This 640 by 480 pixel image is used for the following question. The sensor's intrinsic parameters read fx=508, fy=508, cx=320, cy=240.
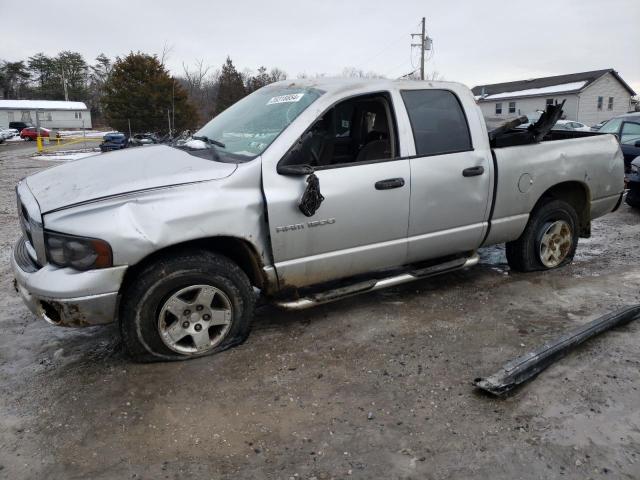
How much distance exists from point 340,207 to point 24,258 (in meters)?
2.17

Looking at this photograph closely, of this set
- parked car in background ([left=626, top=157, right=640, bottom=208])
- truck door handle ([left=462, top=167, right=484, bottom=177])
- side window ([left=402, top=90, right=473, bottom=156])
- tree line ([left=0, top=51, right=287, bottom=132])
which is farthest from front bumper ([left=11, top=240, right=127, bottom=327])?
tree line ([left=0, top=51, right=287, bottom=132])

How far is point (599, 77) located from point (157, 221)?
4937cm

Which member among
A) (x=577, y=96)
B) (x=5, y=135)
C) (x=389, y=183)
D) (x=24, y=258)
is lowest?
(x=24, y=258)

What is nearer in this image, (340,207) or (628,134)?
(340,207)

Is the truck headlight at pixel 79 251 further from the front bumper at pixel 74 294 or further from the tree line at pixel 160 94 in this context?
the tree line at pixel 160 94

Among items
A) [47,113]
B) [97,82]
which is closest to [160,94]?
[47,113]

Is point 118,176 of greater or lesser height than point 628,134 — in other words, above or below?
below

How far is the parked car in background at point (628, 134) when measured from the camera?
10203 mm

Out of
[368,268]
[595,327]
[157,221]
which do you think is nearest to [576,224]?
[595,327]

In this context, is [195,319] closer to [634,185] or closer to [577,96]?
[634,185]

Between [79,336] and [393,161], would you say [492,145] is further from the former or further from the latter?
[79,336]

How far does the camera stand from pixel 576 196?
207 inches

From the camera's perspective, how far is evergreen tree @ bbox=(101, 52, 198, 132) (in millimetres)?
37688

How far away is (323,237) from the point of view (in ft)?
11.9
